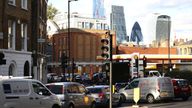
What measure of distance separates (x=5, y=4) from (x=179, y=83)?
1537cm

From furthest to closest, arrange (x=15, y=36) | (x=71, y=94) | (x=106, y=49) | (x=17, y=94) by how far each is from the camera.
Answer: (x=15, y=36), (x=106, y=49), (x=71, y=94), (x=17, y=94)

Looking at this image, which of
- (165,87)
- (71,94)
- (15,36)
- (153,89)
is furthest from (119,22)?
(71,94)

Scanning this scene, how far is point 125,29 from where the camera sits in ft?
586

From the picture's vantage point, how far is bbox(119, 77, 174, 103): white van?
34.2 metres

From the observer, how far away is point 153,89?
34281 mm

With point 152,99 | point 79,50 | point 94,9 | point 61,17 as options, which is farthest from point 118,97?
point 94,9

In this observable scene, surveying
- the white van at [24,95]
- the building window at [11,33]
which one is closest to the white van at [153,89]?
the building window at [11,33]

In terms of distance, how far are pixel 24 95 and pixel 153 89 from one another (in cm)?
1756

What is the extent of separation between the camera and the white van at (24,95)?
17.1m

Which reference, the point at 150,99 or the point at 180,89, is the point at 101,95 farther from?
the point at 180,89

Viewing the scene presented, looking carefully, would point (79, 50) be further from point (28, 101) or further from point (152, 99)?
point (28, 101)

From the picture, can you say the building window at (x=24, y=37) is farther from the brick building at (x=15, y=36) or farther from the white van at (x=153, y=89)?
the white van at (x=153, y=89)

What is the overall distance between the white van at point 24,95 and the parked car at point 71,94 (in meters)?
2.60

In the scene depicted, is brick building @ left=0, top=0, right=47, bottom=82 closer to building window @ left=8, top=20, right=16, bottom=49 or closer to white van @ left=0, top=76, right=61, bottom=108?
building window @ left=8, top=20, right=16, bottom=49
